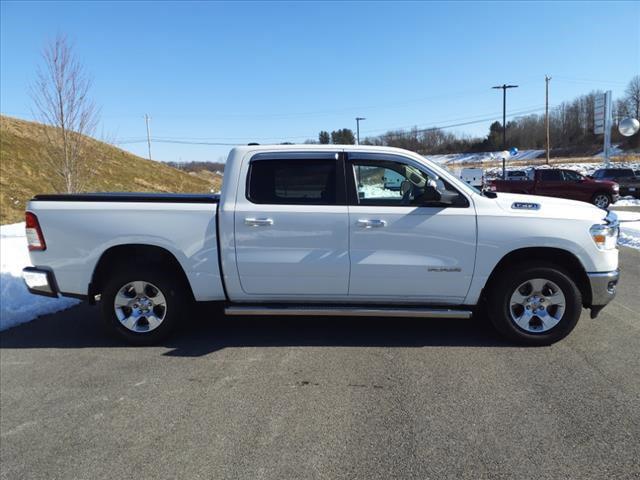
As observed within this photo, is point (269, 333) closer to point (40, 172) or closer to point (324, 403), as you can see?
point (324, 403)

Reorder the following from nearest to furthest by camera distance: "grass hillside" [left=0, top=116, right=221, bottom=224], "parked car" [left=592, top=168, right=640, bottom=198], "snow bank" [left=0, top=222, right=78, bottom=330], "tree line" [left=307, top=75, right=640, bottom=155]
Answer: "snow bank" [left=0, top=222, right=78, bottom=330]
"grass hillside" [left=0, top=116, right=221, bottom=224]
"parked car" [left=592, top=168, right=640, bottom=198]
"tree line" [left=307, top=75, right=640, bottom=155]

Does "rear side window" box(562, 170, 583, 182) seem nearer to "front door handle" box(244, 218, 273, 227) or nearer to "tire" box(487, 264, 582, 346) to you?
"tire" box(487, 264, 582, 346)

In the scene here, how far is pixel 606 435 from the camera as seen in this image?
→ 121 inches

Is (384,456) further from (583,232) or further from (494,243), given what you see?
(583,232)

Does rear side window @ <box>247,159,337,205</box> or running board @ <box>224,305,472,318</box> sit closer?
running board @ <box>224,305,472,318</box>

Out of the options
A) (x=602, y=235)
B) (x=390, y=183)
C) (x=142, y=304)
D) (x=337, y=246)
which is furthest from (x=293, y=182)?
(x=602, y=235)

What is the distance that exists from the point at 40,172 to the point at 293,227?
73.6 feet

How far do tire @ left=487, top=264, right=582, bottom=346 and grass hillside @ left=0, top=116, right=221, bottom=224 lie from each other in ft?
43.1

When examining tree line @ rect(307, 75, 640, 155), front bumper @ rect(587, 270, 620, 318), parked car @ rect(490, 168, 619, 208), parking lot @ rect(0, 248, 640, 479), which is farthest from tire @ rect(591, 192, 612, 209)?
tree line @ rect(307, 75, 640, 155)

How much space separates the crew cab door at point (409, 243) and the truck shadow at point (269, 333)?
20.1 inches

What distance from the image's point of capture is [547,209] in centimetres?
452

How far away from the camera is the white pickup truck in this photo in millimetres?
4477

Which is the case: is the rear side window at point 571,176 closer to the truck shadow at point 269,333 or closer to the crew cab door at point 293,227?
the truck shadow at point 269,333

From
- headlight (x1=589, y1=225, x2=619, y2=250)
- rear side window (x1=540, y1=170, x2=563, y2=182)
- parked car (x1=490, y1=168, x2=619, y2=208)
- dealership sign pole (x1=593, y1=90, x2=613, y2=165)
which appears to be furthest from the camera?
dealership sign pole (x1=593, y1=90, x2=613, y2=165)
